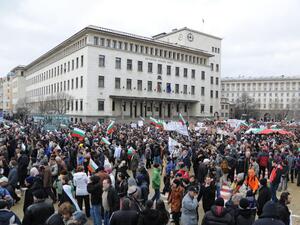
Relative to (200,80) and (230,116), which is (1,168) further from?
(230,116)

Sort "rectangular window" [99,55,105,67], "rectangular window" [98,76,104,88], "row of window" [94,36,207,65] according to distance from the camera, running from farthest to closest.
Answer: "row of window" [94,36,207,65] < "rectangular window" [98,76,104,88] < "rectangular window" [99,55,105,67]

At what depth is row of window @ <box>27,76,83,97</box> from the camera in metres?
58.6

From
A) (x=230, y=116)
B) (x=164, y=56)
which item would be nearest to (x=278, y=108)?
(x=230, y=116)

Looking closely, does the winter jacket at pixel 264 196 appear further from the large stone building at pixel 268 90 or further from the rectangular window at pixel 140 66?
the large stone building at pixel 268 90

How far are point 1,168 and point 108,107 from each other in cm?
4636

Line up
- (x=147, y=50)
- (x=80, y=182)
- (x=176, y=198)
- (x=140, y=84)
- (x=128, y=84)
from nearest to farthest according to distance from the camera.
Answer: (x=176, y=198)
(x=80, y=182)
(x=128, y=84)
(x=140, y=84)
(x=147, y=50)

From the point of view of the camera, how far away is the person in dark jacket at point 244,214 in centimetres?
616

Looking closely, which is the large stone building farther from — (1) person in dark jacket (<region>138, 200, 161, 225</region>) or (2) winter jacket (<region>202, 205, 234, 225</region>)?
(1) person in dark jacket (<region>138, 200, 161, 225</region>)

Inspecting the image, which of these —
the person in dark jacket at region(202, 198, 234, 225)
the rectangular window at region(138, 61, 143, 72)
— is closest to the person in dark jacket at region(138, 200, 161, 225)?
the person in dark jacket at region(202, 198, 234, 225)

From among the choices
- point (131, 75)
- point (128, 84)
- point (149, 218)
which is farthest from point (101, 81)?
point (149, 218)

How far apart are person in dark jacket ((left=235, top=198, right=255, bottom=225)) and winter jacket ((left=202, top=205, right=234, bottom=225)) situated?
0.42m

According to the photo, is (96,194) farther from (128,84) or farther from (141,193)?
(128,84)

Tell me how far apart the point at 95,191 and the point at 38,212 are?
245 cm

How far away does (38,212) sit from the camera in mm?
5953
